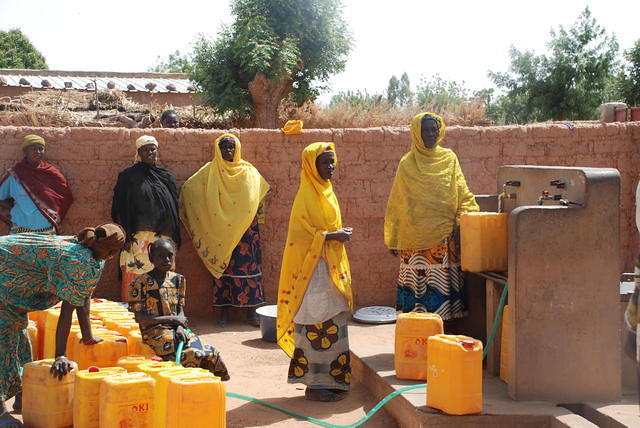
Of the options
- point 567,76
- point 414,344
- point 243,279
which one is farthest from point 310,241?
point 567,76

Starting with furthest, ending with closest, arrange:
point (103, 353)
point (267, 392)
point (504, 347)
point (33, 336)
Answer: point (267, 392)
point (33, 336)
point (504, 347)
point (103, 353)

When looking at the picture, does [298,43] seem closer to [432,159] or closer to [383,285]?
[383,285]

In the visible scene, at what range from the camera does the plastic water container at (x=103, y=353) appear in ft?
16.3

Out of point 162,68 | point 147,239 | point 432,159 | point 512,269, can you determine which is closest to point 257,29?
point 147,239

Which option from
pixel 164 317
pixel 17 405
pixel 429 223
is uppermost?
pixel 429 223

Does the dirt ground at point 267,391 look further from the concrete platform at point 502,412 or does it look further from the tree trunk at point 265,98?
the tree trunk at point 265,98

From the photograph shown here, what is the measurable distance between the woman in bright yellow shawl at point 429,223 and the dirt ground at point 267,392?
90cm

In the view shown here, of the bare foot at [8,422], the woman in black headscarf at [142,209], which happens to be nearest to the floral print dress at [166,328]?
the bare foot at [8,422]

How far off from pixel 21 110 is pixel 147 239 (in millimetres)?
5886

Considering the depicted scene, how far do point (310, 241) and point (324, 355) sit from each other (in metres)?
0.81

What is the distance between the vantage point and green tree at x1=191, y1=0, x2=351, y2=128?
13.5m

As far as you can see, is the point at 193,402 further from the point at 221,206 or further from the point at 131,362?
the point at 221,206

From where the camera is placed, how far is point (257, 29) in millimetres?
13609

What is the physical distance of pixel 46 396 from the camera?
449 centimetres
